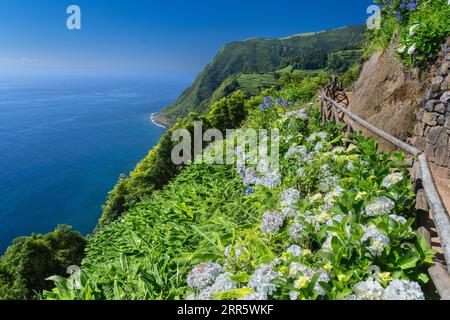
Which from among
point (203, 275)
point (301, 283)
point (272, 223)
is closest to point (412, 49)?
point (272, 223)

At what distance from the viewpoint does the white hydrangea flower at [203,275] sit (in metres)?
2.97

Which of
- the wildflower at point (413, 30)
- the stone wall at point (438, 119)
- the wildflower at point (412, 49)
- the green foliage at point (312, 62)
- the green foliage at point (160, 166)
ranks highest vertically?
the green foliage at point (312, 62)

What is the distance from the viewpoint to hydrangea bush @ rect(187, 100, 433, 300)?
2403 mm

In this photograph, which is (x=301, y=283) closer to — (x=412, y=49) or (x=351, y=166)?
(x=351, y=166)

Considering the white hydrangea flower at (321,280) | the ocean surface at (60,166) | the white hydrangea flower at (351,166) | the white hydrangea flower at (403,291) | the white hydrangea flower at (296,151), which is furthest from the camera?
the ocean surface at (60,166)

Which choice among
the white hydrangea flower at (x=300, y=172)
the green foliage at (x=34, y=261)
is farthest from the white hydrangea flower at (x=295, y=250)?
the green foliage at (x=34, y=261)

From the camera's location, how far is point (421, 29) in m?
6.52

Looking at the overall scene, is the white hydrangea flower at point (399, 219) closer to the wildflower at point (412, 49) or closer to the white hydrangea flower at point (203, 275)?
the white hydrangea flower at point (203, 275)

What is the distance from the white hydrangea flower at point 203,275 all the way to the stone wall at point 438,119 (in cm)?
473

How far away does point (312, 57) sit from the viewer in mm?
168375

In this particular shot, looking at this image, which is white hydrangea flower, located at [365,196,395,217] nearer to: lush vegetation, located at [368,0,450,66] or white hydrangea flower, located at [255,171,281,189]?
white hydrangea flower, located at [255,171,281,189]

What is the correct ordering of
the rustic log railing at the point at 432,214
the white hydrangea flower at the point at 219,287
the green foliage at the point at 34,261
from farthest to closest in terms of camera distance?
the green foliage at the point at 34,261 → the white hydrangea flower at the point at 219,287 → the rustic log railing at the point at 432,214

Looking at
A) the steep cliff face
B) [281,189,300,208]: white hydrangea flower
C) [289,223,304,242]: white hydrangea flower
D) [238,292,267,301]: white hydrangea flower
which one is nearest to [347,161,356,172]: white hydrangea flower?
[281,189,300,208]: white hydrangea flower
